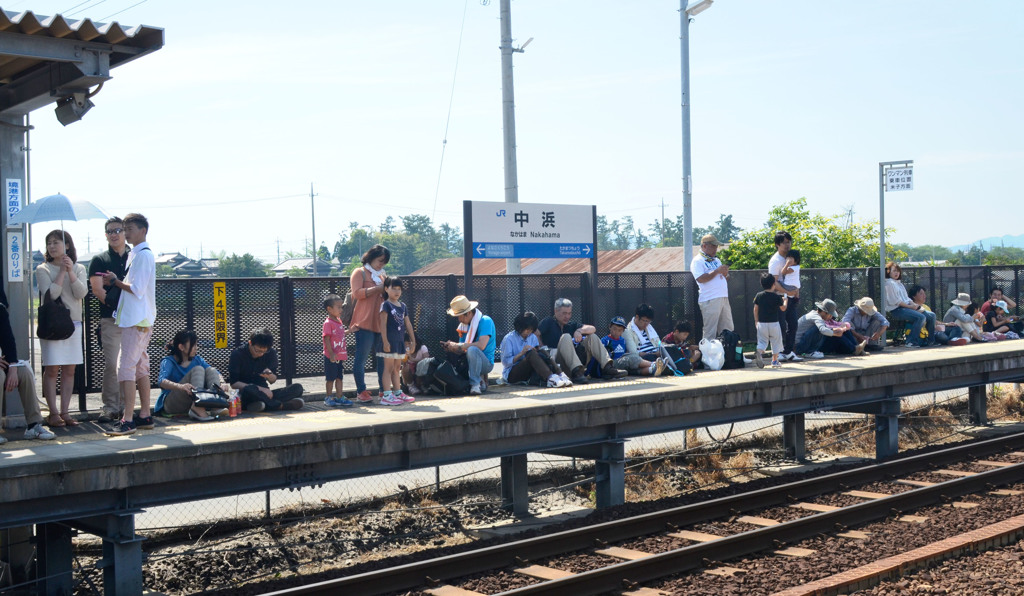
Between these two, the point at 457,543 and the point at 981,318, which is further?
the point at 981,318

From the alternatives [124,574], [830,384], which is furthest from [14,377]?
[830,384]

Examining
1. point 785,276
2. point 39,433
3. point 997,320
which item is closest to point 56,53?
point 39,433

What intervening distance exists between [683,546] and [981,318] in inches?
494

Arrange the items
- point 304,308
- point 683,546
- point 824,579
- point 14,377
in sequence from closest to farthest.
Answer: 1. point 824,579
2. point 14,377
3. point 683,546
4. point 304,308

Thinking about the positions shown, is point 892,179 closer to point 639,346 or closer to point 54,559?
point 639,346

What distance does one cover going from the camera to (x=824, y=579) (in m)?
7.11

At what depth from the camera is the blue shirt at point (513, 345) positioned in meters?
11.9

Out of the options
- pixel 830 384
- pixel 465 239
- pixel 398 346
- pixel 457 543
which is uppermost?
pixel 465 239

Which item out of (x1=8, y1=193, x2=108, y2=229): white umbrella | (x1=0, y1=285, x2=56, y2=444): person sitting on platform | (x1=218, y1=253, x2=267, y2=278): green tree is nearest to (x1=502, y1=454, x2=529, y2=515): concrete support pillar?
(x1=0, y1=285, x2=56, y2=444): person sitting on platform

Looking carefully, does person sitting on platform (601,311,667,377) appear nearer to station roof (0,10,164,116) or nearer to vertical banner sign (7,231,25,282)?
station roof (0,10,164,116)

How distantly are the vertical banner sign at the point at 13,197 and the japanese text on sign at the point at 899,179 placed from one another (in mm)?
13112

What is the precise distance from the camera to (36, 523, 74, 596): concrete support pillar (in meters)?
7.58

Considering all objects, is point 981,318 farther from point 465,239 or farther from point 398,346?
point 398,346

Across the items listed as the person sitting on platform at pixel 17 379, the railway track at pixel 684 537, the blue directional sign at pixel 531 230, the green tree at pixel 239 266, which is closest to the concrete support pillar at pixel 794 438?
the railway track at pixel 684 537
